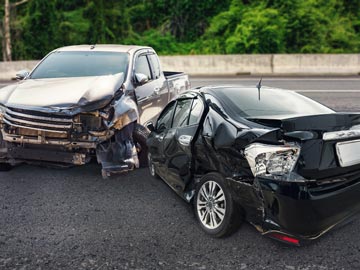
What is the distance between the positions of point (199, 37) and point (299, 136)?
1066 inches

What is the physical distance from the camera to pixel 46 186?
5430 mm

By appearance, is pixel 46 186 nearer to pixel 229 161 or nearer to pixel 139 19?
pixel 229 161

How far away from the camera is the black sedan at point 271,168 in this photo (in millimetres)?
3119

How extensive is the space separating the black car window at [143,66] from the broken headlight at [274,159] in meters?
4.17

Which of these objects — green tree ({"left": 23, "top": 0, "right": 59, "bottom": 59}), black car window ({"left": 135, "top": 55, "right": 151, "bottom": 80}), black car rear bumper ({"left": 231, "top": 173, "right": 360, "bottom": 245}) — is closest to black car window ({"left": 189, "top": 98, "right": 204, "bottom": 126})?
black car rear bumper ({"left": 231, "top": 173, "right": 360, "bottom": 245})

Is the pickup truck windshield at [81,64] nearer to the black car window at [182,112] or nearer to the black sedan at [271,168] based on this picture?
the black car window at [182,112]

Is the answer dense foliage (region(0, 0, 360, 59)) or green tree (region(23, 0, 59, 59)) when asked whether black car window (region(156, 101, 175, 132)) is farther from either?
green tree (region(23, 0, 59, 59))

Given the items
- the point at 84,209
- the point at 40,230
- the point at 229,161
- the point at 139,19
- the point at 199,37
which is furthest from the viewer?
the point at 139,19

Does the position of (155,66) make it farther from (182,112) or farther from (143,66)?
(182,112)

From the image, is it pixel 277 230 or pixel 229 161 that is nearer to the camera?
pixel 277 230

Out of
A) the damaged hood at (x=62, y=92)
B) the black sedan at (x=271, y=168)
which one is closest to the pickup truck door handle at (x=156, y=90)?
the damaged hood at (x=62, y=92)

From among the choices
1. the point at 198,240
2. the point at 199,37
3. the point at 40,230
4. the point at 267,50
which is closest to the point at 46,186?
the point at 40,230

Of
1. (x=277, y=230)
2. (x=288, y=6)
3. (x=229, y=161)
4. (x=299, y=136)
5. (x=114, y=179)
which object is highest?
(x=288, y=6)

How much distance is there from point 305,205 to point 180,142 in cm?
172
